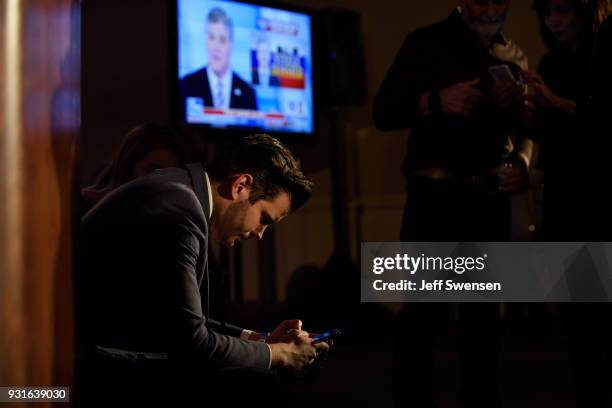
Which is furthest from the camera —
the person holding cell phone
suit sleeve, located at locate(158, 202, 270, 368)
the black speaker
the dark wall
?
the black speaker

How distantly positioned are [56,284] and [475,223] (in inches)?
48.0

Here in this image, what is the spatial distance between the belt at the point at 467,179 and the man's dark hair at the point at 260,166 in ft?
2.06

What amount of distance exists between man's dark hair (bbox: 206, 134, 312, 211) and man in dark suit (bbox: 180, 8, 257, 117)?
1.73 meters

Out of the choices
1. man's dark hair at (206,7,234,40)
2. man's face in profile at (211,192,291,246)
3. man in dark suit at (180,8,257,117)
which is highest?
man's dark hair at (206,7,234,40)

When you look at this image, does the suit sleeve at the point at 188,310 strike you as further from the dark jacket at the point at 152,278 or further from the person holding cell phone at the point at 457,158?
the person holding cell phone at the point at 457,158

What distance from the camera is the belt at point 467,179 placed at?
1807 mm

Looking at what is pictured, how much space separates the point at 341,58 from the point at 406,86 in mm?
1711

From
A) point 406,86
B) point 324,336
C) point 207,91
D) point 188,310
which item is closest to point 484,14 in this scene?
point 406,86

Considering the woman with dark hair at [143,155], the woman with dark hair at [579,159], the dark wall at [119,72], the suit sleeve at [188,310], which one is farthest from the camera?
the dark wall at [119,72]

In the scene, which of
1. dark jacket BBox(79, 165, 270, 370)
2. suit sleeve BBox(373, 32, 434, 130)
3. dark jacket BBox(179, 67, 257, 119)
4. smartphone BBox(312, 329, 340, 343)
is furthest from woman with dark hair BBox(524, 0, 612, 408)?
dark jacket BBox(179, 67, 257, 119)

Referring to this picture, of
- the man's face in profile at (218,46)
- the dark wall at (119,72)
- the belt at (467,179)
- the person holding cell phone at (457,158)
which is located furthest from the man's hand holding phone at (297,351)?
the dark wall at (119,72)

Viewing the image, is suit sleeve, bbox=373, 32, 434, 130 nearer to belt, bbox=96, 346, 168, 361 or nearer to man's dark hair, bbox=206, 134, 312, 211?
man's dark hair, bbox=206, 134, 312, 211

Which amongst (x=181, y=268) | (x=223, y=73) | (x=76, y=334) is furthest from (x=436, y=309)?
(x=223, y=73)

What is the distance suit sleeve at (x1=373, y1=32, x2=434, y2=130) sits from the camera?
1.89 metres
